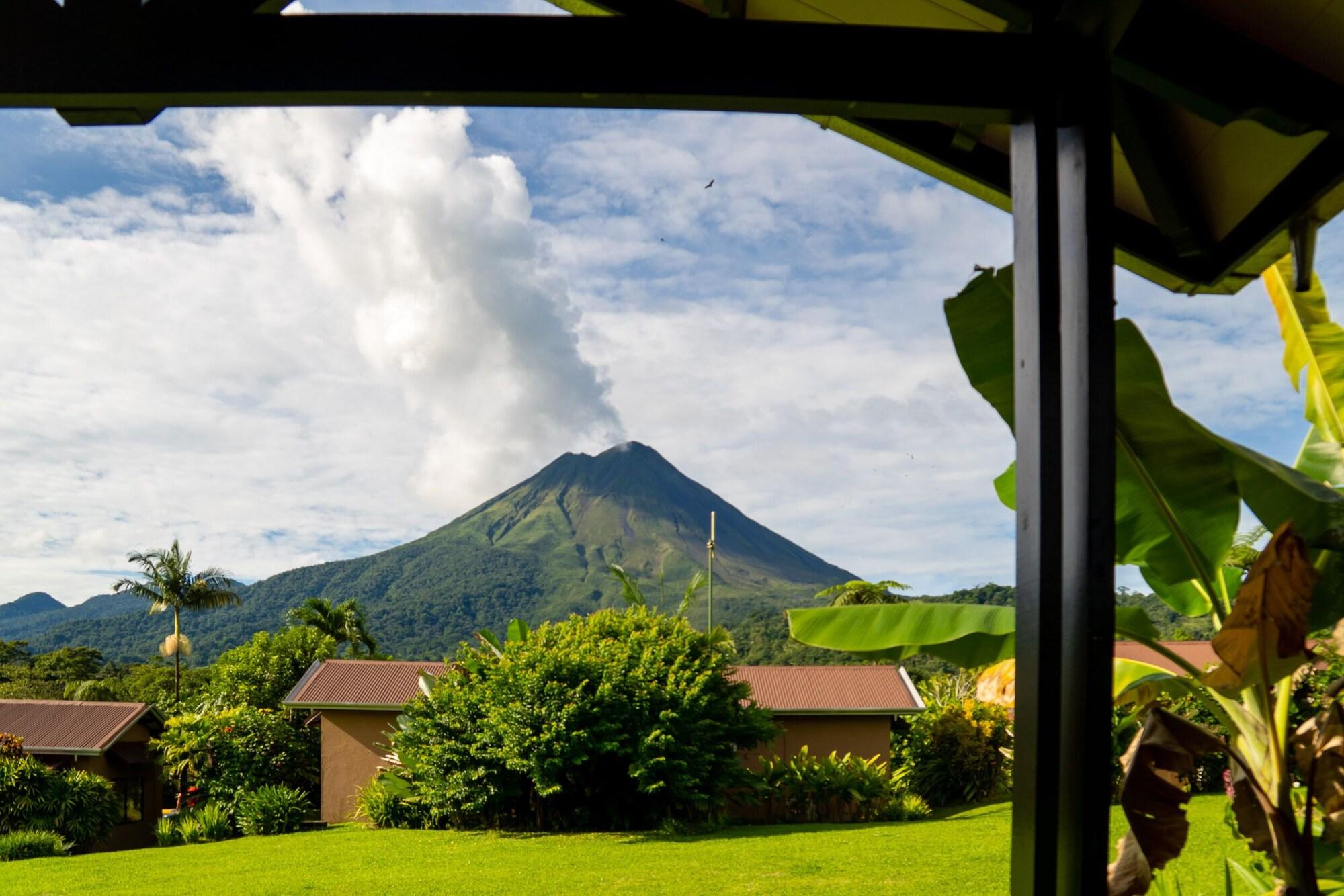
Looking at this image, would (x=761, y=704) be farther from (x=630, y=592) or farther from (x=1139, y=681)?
(x=1139, y=681)

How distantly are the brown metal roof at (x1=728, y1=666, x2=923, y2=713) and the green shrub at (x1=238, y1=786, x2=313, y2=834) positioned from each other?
8526mm

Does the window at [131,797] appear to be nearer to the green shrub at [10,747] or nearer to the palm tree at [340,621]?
the green shrub at [10,747]

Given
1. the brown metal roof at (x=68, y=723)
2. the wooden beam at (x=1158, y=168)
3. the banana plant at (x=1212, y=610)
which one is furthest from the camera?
the brown metal roof at (x=68, y=723)

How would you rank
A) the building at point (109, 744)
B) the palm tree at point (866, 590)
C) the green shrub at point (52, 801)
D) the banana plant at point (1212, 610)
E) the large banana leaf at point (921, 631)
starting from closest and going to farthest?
the banana plant at point (1212, 610) → the large banana leaf at point (921, 631) → the green shrub at point (52, 801) → the building at point (109, 744) → the palm tree at point (866, 590)

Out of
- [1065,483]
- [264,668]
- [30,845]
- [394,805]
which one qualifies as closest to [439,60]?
[1065,483]

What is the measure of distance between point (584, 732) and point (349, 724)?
22.8 ft

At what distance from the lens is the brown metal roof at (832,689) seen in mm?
17688

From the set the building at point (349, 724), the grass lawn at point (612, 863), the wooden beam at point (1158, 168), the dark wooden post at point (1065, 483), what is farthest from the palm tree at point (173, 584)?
the dark wooden post at point (1065, 483)

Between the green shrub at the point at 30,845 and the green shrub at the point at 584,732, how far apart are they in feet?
21.8

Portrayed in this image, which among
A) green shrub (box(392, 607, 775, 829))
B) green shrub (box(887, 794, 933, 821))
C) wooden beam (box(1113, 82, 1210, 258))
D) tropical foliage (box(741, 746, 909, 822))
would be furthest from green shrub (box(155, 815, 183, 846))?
wooden beam (box(1113, 82, 1210, 258))

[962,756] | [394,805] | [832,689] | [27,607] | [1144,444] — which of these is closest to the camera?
[1144,444]

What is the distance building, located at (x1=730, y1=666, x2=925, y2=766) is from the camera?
17.7 m

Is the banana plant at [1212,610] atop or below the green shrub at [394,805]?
atop

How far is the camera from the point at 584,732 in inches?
561
